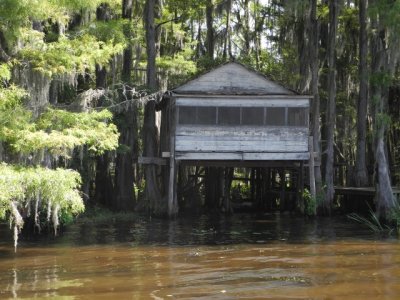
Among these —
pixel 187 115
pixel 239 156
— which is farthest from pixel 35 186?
pixel 239 156

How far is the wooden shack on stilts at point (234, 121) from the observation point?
78.8 feet

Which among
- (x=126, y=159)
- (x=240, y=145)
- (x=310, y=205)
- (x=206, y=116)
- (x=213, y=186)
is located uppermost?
(x=206, y=116)

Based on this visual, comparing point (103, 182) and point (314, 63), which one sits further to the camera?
point (103, 182)

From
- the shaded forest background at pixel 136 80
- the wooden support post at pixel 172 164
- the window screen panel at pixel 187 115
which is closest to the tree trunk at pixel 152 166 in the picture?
the shaded forest background at pixel 136 80

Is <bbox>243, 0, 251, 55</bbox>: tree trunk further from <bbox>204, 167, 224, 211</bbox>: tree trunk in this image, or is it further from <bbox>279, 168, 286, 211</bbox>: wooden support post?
<bbox>279, 168, 286, 211</bbox>: wooden support post

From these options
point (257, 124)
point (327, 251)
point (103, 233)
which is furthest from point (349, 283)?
point (257, 124)

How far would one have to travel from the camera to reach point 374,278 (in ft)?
38.5

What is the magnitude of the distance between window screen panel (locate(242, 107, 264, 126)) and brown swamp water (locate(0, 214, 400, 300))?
4629mm

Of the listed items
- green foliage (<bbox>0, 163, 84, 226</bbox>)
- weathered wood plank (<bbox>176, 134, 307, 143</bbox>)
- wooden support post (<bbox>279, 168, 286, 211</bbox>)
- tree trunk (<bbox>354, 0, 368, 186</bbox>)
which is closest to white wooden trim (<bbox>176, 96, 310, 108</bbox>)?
weathered wood plank (<bbox>176, 134, 307, 143</bbox>)

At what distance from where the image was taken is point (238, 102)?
24.1 m

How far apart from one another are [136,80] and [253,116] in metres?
7.20

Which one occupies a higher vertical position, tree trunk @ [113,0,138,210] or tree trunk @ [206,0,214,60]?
tree trunk @ [206,0,214,60]

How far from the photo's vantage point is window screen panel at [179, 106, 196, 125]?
24062 mm

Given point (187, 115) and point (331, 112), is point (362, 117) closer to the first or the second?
point (331, 112)
